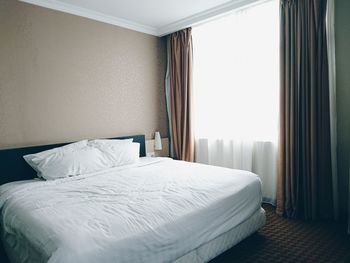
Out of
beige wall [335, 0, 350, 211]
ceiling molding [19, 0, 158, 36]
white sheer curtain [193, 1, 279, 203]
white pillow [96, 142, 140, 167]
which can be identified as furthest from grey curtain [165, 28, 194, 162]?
beige wall [335, 0, 350, 211]

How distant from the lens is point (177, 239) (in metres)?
1.70

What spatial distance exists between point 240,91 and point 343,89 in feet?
3.98

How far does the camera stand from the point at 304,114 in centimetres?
284

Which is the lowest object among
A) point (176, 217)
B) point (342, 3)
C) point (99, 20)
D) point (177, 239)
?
point (177, 239)

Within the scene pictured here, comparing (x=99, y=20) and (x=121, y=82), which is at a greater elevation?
(x=99, y=20)

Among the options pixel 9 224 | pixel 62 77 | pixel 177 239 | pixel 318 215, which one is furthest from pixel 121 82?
pixel 318 215

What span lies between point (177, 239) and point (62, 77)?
2.58m

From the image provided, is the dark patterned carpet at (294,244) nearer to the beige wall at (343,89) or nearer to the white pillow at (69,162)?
the beige wall at (343,89)

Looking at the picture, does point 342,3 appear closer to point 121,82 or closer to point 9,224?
point 121,82

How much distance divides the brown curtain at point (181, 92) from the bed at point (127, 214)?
53.3 inches

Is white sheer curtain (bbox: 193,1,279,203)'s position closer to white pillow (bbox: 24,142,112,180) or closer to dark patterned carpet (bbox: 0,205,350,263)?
dark patterned carpet (bbox: 0,205,350,263)

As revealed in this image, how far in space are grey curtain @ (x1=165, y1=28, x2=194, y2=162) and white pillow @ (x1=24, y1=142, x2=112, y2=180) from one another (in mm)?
1512

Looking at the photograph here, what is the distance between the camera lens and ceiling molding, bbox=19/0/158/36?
309 cm

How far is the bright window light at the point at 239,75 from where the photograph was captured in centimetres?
326
